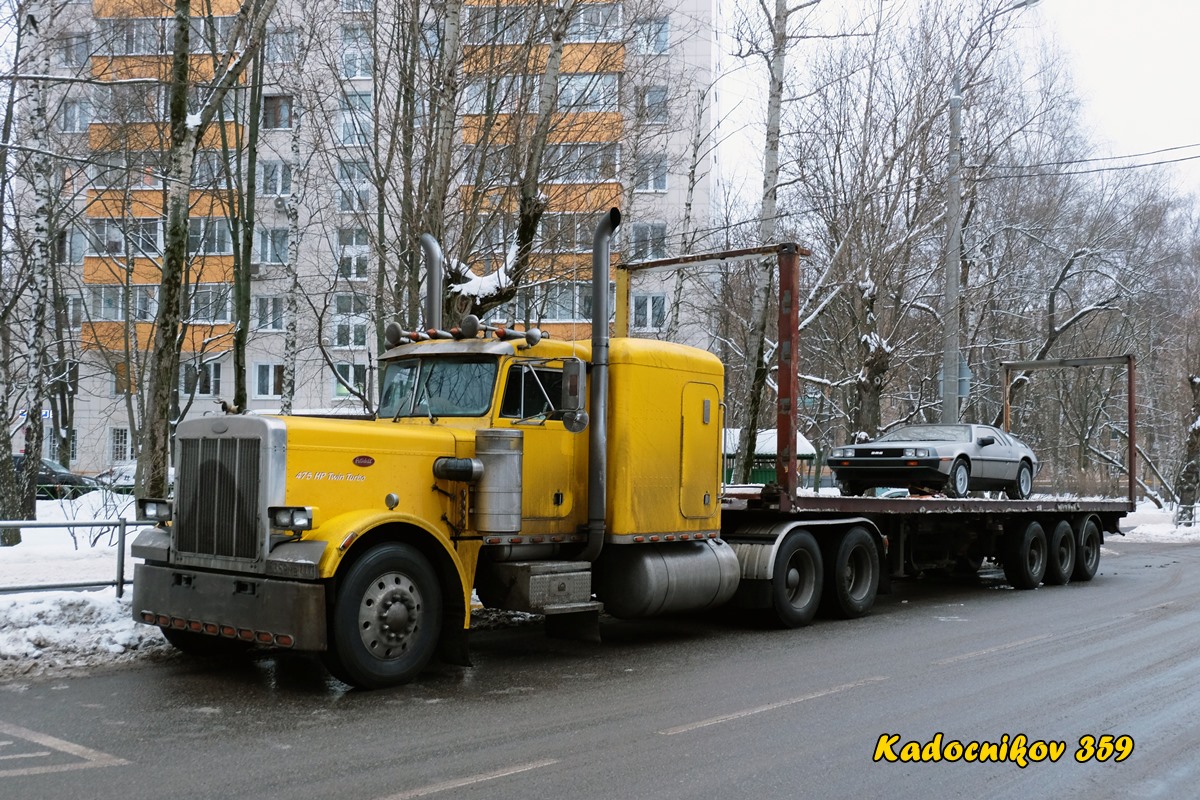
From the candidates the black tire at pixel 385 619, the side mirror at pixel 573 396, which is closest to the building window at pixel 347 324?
the side mirror at pixel 573 396

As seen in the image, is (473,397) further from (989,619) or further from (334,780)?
(989,619)

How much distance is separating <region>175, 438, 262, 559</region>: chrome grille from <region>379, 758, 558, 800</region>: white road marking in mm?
2843

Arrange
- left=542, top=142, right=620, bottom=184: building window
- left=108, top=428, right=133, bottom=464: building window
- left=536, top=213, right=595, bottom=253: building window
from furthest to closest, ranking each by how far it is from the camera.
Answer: left=108, top=428, right=133, bottom=464: building window → left=536, top=213, right=595, bottom=253: building window → left=542, top=142, right=620, bottom=184: building window

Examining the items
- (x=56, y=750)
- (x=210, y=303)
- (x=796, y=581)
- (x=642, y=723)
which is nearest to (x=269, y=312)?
(x=210, y=303)

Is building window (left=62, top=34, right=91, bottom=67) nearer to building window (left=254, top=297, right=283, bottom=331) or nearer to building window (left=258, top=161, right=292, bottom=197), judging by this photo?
building window (left=258, top=161, right=292, bottom=197)

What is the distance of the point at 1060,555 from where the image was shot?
17.2 m

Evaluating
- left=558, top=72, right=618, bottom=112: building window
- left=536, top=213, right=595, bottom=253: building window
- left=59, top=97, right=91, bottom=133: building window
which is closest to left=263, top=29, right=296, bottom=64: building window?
left=59, top=97, right=91, bottom=133: building window

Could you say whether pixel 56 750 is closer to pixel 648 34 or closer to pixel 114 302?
pixel 648 34

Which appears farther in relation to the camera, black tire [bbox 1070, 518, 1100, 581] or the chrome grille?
black tire [bbox 1070, 518, 1100, 581]

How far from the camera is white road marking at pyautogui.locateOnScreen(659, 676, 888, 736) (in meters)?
6.88

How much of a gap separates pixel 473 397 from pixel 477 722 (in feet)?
10.2

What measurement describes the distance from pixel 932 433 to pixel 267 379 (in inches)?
1223

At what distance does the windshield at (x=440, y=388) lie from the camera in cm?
927

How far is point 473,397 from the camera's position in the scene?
365 inches
